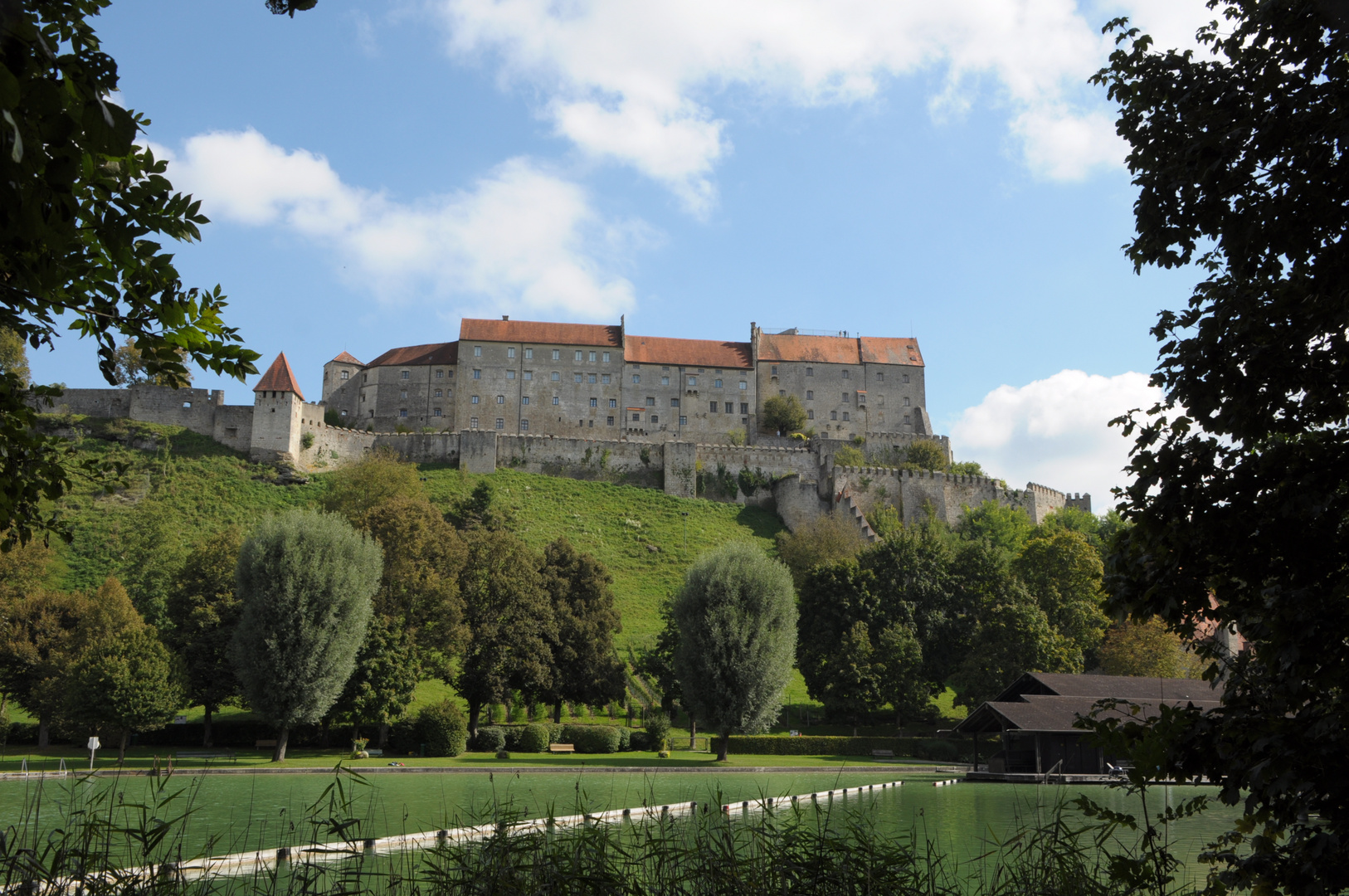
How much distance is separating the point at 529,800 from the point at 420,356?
81153 millimetres

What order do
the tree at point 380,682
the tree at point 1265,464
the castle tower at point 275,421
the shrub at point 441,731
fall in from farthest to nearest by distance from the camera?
the castle tower at point 275,421, the tree at point 380,682, the shrub at point 441,731, the tree at point 1265,464

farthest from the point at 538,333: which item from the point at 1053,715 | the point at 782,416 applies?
the point at 1053,715

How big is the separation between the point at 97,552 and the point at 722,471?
47.4 meters

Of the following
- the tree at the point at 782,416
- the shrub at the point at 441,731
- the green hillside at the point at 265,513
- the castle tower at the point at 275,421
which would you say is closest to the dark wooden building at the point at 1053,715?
the shrub at the point at 441,731

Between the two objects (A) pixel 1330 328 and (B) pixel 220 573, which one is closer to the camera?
(A) pixel 1330 328

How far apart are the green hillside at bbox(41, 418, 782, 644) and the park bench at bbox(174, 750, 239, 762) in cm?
1566

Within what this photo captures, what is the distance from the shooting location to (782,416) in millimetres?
98312

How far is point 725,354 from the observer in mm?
104625

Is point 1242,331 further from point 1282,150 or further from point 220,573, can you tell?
point 220,573

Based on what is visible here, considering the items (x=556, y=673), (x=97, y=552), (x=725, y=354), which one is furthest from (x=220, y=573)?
(x=725, y=354)

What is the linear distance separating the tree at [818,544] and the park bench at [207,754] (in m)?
36.0

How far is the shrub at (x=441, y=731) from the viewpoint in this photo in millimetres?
37688

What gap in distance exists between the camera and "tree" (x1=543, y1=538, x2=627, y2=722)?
149ft

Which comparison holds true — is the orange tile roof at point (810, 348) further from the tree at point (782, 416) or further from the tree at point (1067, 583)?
the tree at point (1067, 583)
